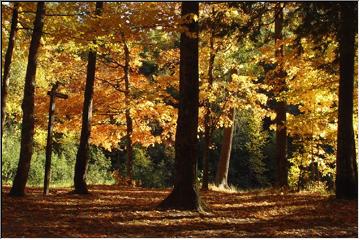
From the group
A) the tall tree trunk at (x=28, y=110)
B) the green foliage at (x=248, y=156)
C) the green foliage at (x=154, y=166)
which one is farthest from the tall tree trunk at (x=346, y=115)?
the green foliage at (x=248, y=156)

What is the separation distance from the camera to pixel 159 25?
35.6ft

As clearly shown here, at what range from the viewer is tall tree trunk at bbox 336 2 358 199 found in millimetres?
11094

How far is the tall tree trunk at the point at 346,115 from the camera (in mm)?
11094

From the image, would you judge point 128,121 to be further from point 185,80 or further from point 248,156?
point 248,156

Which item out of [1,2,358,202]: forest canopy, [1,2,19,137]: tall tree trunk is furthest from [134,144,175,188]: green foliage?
[1,2,19,137]: tall tree trunk

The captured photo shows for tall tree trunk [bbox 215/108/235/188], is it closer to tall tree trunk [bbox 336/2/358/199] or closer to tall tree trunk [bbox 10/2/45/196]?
tall tree trunk [bbox 336/2/358/199]

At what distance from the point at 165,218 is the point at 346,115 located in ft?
17.8

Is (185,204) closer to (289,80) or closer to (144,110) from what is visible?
(289,80)

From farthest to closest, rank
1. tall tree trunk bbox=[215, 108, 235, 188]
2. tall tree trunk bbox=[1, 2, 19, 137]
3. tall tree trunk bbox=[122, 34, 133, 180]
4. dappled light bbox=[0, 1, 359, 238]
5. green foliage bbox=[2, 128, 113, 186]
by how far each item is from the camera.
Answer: green foliage bbox=[2, 128, 113, 186] < tall tree trunk bbox=[215, 108, 235, 188] < tall tree trunk bbox=[122, 34, 133, 180] < tall tree trunk bbox=[1, 2, 19, 137] < dappled light bbox=[0, 1, 359, 238]

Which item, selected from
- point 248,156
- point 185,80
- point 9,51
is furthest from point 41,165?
point 248,156

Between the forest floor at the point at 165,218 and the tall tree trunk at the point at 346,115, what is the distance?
502 mm

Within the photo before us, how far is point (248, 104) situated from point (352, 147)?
22.3ft

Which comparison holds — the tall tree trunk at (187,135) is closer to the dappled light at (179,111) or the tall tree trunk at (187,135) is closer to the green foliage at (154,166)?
the dappled light at (179,111)

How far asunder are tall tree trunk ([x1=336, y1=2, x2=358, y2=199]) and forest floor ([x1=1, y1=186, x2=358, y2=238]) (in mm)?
502
